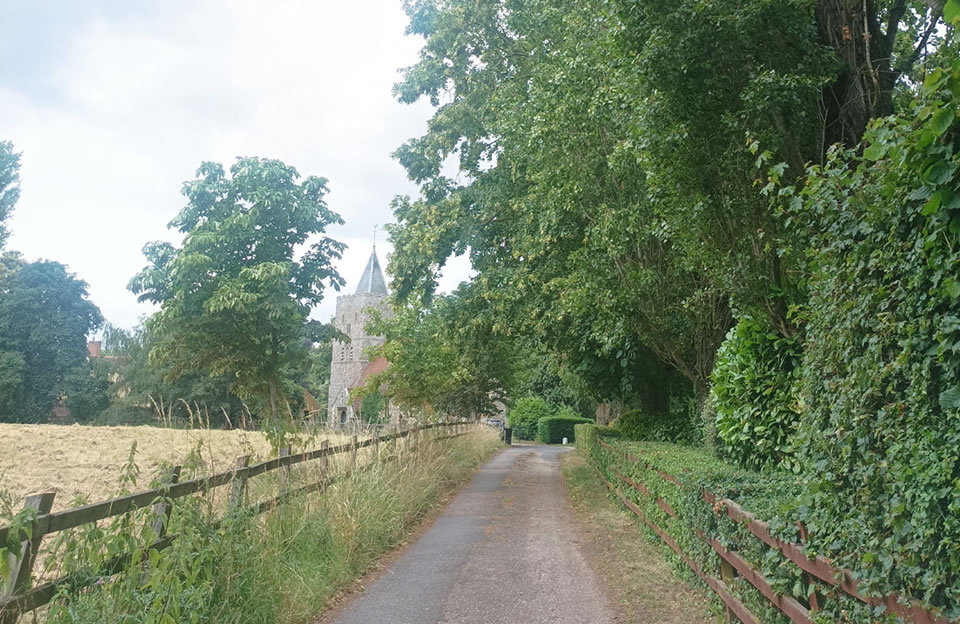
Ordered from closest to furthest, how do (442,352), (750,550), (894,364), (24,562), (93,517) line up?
(894,364), (24,562), (93,517), (750,550), (442,352)

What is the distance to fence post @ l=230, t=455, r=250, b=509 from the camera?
5.54 metres

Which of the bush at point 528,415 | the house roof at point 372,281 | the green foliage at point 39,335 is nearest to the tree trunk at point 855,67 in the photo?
the green foliage at point 39,335

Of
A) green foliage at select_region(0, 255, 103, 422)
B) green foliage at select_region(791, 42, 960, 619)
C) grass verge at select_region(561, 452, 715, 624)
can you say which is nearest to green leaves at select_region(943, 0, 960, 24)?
green foliage at select_region(791, 42, 960, 619)

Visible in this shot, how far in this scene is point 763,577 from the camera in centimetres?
420

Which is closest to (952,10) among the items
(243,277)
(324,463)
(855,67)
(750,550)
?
(750,550)

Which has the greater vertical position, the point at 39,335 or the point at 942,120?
the point at 39,335

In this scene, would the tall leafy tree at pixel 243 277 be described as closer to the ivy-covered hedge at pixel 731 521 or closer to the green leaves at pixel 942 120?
the ivy-covered hedge at pixel 731 521

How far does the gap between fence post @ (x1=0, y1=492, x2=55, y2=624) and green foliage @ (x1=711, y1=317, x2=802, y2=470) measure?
5.77 meters

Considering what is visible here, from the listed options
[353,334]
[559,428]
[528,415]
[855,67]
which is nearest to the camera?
[855,67]

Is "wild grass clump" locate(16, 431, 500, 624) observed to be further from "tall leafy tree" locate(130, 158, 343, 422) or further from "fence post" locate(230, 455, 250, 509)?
"tall leafy tree" locate(130, 158, 343, 422)

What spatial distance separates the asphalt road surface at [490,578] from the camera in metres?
5.84

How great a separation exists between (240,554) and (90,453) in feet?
43.3

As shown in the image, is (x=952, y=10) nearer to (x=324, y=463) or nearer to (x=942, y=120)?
(x=942, y=120)

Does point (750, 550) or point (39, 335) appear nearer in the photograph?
point (750, 550)
